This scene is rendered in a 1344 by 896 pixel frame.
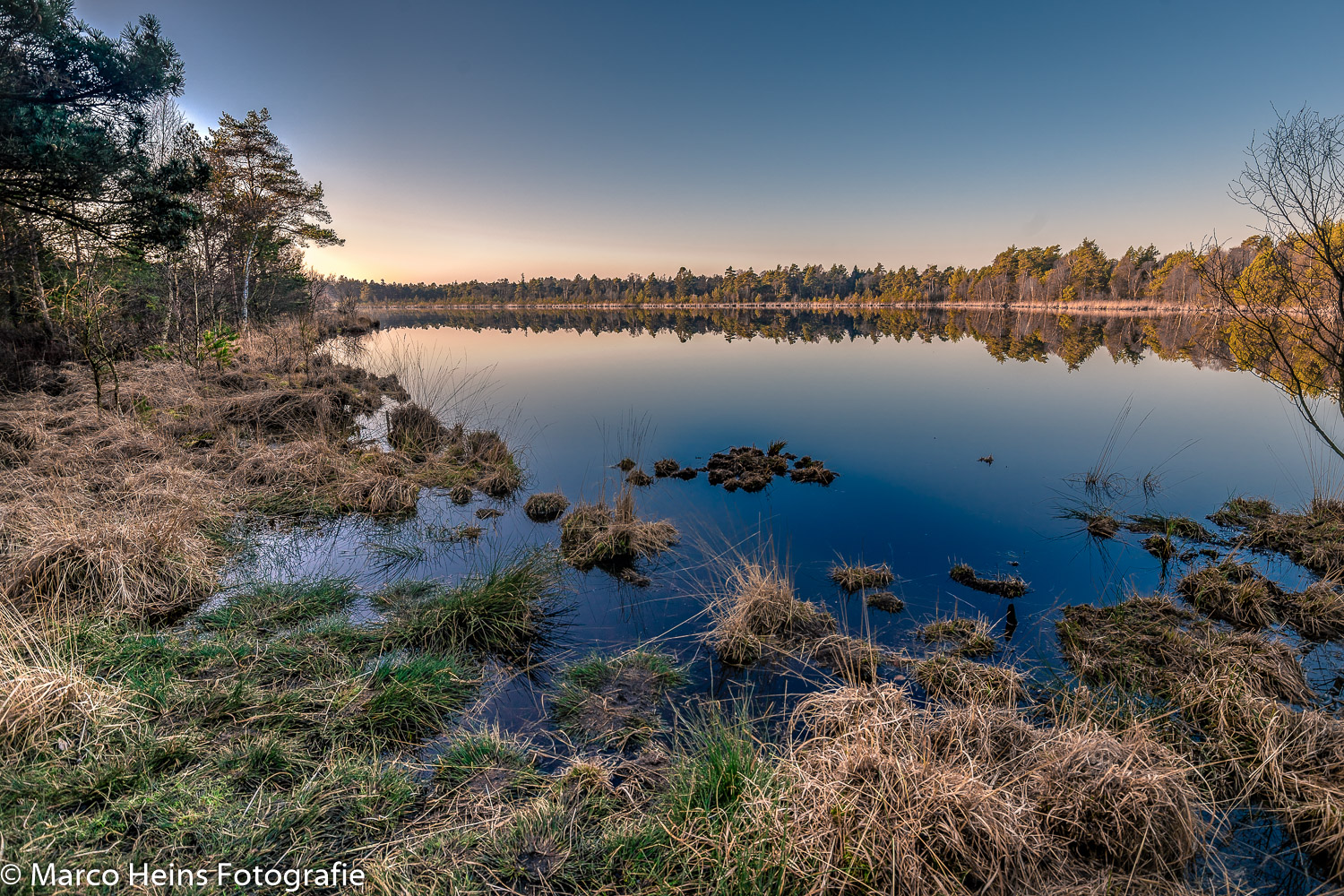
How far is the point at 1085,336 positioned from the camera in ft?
113

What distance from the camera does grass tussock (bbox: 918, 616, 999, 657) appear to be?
4.76 metres

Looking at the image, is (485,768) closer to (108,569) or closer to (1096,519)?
(108,569)

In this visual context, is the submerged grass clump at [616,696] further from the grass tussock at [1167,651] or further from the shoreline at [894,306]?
the shoreline at [894,306]

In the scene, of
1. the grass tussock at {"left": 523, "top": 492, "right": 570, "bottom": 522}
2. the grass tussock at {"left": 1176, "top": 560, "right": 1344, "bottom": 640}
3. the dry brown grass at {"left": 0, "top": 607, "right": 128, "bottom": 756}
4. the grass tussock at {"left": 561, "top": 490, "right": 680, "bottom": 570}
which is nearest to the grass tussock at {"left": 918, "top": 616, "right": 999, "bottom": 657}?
the grass tussock at {"left": 1176, "top": 560, "right": 1344, "bottom": 640}

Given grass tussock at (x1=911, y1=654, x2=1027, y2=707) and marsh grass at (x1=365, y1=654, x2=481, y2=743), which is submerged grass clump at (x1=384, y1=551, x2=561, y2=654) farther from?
grass tussock at (x1=911, y1=654, x2=1027, y2=707)

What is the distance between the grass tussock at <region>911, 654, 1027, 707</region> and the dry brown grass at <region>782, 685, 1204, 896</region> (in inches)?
33.9

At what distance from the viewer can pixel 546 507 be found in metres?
8.38

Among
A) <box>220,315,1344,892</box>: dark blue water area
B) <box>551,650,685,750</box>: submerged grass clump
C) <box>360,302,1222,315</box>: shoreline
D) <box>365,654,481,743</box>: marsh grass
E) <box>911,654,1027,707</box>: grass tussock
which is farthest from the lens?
<box>360,302,1222,315</box>: shoreline

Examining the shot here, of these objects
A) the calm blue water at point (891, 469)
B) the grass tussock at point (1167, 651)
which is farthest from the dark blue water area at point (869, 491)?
the grass tussock at point (1167, 651)

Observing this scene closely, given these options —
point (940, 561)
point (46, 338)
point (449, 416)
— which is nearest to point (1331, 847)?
point (940, 561)

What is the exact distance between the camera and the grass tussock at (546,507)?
27.3 feet

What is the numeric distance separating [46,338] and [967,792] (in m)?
20.5

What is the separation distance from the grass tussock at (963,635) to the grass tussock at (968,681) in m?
0.29

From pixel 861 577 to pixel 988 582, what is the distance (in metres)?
1.46
